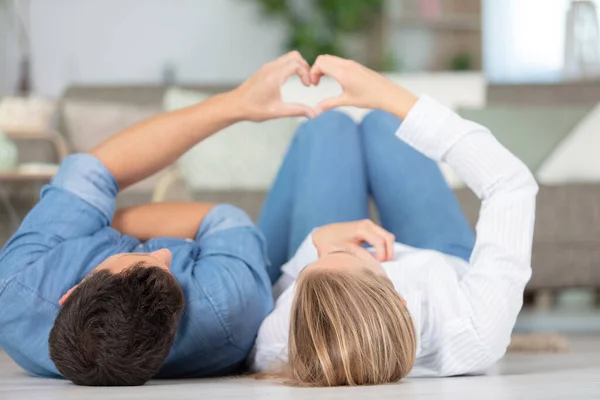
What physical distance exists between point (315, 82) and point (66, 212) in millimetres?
479

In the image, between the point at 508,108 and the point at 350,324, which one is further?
the point at 508,108

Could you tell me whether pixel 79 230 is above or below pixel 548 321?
above

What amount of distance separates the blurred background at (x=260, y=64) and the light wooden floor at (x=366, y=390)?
213cm

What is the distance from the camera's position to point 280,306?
4.76ft

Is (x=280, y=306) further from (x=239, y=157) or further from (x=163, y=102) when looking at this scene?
(x=163, y=102)

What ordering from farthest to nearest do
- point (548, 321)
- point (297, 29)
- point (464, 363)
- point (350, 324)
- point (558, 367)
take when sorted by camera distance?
point (297, 29) → point (548, 321) → point (558, 367) → point (464, 363) → point (350, 324)

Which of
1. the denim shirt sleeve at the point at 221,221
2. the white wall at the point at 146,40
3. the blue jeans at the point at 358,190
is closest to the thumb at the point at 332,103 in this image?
the denim shirt sleeve at the point at 221,221

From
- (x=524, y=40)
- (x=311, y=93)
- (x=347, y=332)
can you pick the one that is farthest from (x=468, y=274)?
(x=524, y=40)

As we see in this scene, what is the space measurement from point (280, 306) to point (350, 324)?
0.94 feet

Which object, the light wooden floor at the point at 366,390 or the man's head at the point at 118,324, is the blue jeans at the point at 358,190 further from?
the man's head at the point at 118,324

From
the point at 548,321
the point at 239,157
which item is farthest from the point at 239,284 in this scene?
the point at 548,321

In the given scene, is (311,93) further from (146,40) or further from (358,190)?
(146,40)

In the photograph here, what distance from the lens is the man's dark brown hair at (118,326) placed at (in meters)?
1.20

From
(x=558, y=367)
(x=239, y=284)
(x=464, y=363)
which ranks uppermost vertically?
(x=239, y=284)
